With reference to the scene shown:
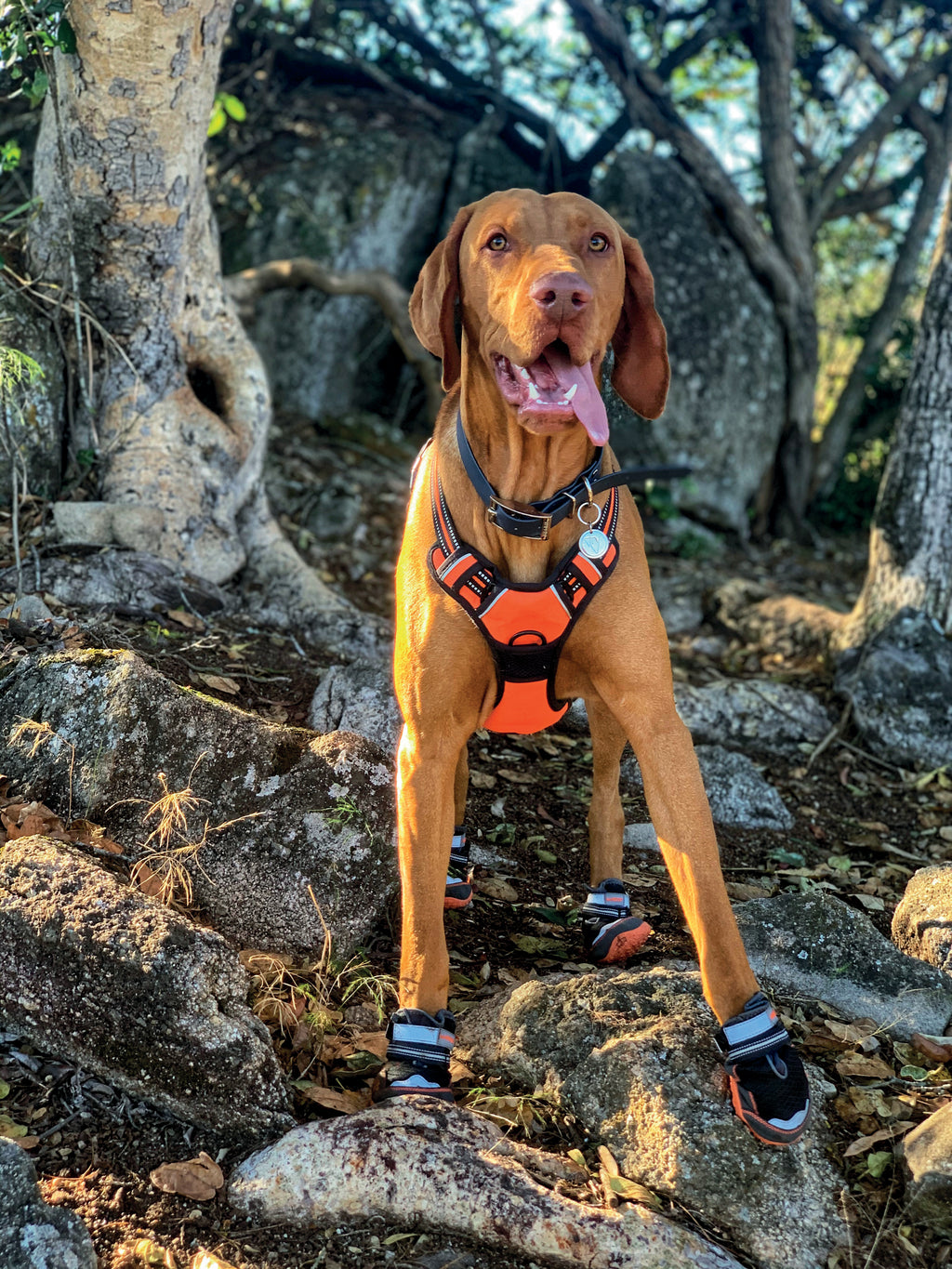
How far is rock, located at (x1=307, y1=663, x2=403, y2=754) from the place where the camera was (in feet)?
13.8

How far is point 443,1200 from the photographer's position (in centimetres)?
231

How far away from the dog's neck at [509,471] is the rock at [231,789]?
0.91m

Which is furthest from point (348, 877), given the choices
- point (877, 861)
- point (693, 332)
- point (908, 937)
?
point (693, 332)

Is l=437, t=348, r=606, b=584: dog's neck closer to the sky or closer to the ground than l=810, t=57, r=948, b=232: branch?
closer to the ground

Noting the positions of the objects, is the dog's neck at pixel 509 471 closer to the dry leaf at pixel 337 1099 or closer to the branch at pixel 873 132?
the dry leaf at pixel 337 1099

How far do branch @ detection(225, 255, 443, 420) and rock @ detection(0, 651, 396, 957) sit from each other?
14.3ft

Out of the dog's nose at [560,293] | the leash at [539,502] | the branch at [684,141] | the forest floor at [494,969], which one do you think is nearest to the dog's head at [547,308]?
the dog's nose at [560,293]

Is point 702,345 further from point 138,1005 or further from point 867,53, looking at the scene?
point 138,1005

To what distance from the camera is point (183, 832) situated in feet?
10.5

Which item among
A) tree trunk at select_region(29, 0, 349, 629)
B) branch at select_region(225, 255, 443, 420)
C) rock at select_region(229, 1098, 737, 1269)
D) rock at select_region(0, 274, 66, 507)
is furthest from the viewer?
branch at select_region(225, 255, 443, 420)

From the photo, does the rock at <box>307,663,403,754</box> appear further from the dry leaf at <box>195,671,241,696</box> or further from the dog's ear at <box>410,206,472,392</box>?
the dog's ear at <box>410,206,472,392</box>

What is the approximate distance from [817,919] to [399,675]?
59.5 inches

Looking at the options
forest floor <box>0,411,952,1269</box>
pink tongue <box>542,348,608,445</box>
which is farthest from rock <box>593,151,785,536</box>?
pink tongue <box>542,348,608,445</box>

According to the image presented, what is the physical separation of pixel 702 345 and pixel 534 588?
264 inches
